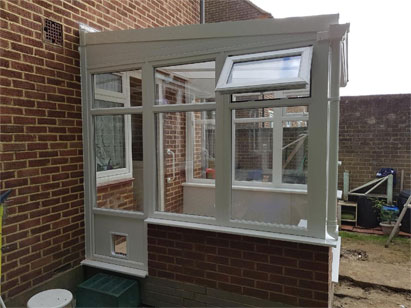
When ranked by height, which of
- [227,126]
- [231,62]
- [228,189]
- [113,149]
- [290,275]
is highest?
[231,62]

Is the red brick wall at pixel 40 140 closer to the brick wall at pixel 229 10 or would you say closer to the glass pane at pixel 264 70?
the glass pane at pixel 264 70

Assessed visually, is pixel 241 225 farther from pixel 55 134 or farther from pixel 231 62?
pixel 55 134

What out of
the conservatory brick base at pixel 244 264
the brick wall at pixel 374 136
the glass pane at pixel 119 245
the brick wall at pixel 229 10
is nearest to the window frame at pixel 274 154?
the conservatory brick base at pixel 244 264

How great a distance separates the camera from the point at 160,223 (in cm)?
301

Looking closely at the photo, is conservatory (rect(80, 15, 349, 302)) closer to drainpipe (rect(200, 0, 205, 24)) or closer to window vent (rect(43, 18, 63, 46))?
window vent (rect(43, 18, 63, 46))

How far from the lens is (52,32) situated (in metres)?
2.94

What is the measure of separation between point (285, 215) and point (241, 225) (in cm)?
61

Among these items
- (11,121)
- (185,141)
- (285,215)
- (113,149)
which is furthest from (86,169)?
(285,215)

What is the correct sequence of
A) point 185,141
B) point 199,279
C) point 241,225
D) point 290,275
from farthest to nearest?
point 185,141
point 199,279
point 241,225
point 290,275

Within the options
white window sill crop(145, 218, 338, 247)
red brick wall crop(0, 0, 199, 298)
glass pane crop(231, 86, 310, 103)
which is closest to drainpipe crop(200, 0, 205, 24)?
red brick wall crop(0, 0, 199, 298)

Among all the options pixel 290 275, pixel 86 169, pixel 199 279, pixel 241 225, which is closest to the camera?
pixel 290 275

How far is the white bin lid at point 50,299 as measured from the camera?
2.49 m

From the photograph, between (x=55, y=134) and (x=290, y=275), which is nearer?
(x=290, y=275)

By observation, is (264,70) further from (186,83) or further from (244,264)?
(244,264)
